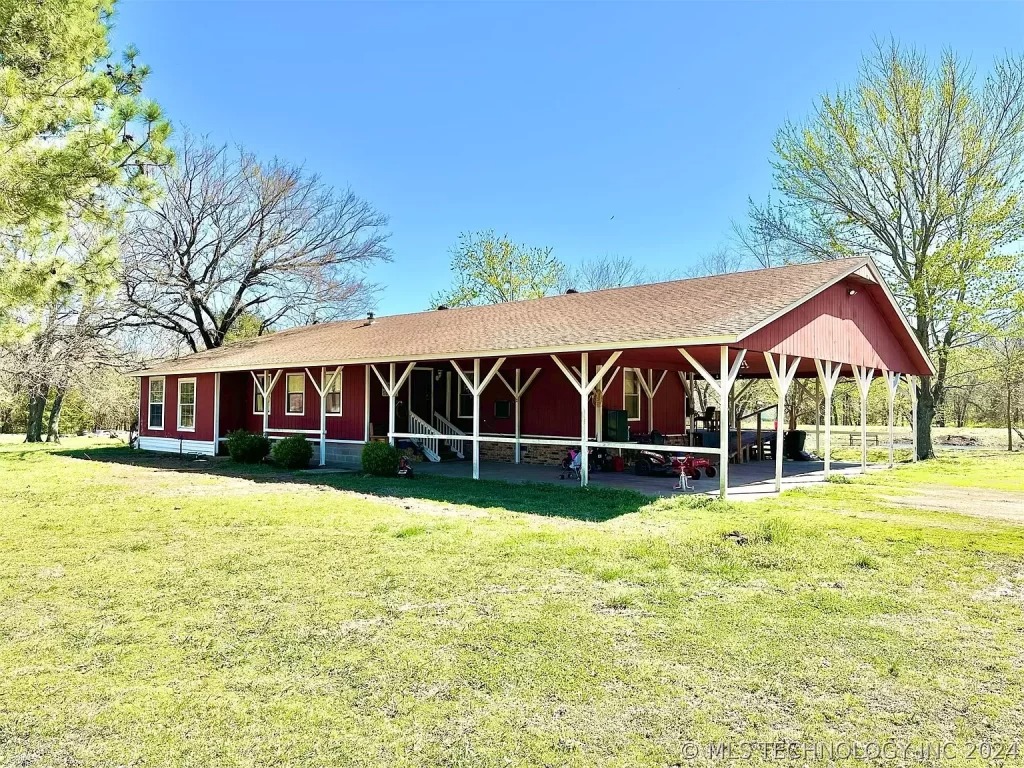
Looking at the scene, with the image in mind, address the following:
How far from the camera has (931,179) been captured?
66.5ft

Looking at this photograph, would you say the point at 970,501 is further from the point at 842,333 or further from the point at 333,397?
the point at 333,397

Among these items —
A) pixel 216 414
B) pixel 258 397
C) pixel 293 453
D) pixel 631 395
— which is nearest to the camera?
pixel 293 453

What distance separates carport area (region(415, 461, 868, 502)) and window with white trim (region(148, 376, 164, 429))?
37.4 feet

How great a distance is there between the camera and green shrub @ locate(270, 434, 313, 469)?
15.1 meters

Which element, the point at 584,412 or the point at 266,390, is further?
the point at 266,390

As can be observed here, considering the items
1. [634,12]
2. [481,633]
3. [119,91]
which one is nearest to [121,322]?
[119,91]

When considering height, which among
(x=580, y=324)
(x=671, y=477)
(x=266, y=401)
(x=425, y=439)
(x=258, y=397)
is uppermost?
(x=580, y=324)

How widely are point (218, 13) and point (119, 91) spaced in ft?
22.6

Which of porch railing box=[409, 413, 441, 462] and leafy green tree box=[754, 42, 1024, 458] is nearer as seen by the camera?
porch railing box=[409, 413, 441, 462]

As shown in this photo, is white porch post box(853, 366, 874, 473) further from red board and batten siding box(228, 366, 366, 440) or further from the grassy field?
red board and batten siding box(228, 366, 366, 440)

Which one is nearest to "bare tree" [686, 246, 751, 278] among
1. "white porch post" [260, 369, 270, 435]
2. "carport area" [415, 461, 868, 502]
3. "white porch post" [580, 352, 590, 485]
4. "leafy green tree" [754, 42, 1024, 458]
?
"leafy green tree" [754, 42, 1024, 458]

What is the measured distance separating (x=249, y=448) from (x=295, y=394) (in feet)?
6.95

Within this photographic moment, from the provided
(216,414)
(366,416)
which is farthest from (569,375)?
(216,414)

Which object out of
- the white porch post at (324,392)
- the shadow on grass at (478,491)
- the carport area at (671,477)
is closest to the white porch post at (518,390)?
the carport area at (671,477)
